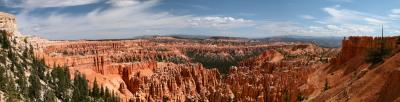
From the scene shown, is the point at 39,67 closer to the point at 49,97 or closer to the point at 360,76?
the point at 49,97

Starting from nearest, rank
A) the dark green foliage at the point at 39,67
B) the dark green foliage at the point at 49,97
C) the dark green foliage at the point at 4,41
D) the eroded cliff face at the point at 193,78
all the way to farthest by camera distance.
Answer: the dark green foliage at the point at 49,97 < the eroded cliff face at the point at 193,78 < the dark green foliage at the point at 39,67 < the dark green foliage at the point at 4,41

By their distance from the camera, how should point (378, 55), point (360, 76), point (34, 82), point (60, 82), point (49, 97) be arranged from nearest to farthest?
point (360, 76) → point (378, 55) → point (49, 97) → point (34, 82) → point (60, 82)

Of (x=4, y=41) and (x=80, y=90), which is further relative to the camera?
(x=80, y=90)

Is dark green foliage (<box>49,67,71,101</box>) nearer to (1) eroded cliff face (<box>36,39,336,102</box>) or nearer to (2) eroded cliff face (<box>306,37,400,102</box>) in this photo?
(1) eroded cliff face (<box>36,39,336,102</box>)

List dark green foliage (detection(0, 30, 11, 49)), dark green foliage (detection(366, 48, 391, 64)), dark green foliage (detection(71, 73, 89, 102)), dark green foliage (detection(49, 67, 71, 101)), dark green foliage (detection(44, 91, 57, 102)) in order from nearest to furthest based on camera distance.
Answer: dark green foliage (detection(366, 48, 391, 64)) < dark green foliage (detection(44, 91, 57, 102)) < dark green foliage (detection(49, 67, 71, 101)) < dark green foliage (detection(71, 73, 89, 102)) < dark green foliage (detection(0, 30, 11, 49))

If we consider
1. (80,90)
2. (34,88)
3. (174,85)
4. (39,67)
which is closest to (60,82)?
(80,90)

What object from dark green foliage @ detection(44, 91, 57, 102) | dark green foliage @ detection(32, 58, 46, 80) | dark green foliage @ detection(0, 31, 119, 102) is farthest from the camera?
dark green foliage @ detection(32, 58, 46, 80)

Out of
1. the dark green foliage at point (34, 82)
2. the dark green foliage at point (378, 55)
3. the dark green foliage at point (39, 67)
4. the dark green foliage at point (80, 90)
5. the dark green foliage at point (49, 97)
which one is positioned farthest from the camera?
the dark green foliage at point (39, 67)

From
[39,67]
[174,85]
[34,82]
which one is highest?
[39,67]

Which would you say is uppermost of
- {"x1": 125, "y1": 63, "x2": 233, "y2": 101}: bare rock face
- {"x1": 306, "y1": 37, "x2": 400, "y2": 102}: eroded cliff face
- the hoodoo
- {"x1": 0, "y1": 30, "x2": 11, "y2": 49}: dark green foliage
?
the hoodoo

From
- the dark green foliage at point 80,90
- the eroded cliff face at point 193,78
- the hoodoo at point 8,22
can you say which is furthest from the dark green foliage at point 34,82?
the hoodoo at point 8,22

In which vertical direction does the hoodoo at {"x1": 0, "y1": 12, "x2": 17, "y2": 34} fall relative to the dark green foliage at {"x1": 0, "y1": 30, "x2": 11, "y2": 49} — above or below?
above

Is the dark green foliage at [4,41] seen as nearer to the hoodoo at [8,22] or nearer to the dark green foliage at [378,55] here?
the hoodoo at [8,22]

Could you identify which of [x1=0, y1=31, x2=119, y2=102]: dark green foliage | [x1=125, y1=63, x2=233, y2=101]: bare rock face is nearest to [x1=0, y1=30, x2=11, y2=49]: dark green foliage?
[x1=0, y1=31, x2=119, y2=102]: dark green foliage
